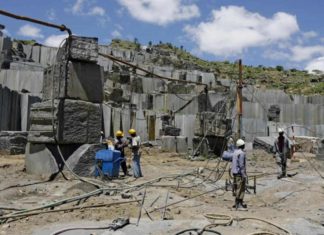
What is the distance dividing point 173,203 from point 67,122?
3.50 metres

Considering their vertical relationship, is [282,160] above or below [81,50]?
below

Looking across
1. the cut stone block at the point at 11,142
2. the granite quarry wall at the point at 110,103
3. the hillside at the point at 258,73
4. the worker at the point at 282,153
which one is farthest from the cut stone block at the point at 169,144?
the hillside at the point at 258,73

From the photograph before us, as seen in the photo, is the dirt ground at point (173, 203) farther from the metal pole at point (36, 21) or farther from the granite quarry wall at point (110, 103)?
the metal pole at point (36, 21)

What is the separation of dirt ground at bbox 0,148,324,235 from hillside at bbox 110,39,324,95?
39.6 m

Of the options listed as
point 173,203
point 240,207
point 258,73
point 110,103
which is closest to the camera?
point 173,203

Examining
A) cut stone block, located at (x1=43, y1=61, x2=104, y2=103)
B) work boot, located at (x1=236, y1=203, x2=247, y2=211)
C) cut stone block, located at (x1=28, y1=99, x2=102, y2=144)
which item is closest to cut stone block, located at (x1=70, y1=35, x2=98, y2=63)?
cut stone block, located at (x1=43, y1=61, x2=104, y2=103)

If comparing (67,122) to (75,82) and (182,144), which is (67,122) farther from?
(182,144)

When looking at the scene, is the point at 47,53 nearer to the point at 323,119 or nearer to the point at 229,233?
the point at 323,119

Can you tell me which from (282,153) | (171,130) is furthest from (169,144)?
(282,153)

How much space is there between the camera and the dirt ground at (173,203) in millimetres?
6383

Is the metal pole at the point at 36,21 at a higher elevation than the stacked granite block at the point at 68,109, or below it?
higher

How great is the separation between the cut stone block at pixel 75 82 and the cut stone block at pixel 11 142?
6528 mm

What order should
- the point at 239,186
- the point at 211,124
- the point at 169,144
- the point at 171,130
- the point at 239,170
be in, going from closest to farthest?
the point at 239,186, the point at 239,170, the point at 211,124, the point at 169,144, the point at 171,130

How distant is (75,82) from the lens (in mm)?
10383
